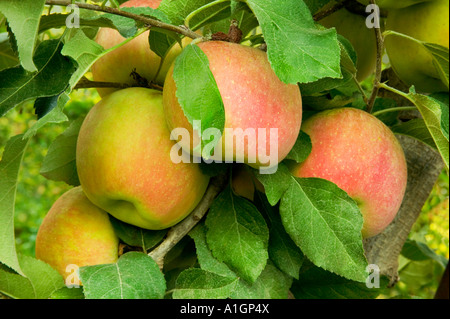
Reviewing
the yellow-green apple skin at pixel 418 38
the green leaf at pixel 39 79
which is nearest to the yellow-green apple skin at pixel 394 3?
the yellow-green apple skin at pixel 418 38

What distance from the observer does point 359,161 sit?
548 mm

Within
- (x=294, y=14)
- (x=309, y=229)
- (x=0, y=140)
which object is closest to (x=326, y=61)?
(x=294, y=14)

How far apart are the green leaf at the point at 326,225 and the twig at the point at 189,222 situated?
86 millimetres

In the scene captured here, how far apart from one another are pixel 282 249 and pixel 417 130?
216 mm

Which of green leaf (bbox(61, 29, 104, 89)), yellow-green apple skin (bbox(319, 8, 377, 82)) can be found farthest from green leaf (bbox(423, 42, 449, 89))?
green leaf (bbox(61, 29, 104, 89))

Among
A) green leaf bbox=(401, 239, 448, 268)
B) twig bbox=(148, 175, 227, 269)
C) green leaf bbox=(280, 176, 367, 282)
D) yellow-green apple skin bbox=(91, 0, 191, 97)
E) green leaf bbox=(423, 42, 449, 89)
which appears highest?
green leaf bbox=(423, 42, 449, 89)

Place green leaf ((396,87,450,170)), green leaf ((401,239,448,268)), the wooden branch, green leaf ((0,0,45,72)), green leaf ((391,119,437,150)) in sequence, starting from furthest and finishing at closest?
green leaf ((401,239,448,268)), the wooden branch, green leaf ((391,119,437,150)), green leaf ((396,87,450,170)), green leaf ((0,0,45,72))

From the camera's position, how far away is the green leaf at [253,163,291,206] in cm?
51

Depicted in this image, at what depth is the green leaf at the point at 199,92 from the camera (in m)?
0.42

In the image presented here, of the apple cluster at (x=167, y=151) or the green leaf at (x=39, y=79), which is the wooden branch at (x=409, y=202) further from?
the green leaf at (x=39, y=79)

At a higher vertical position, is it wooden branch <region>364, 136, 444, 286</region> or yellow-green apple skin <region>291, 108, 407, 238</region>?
yellow-green apple skin <region>291, 108, 407, 238</region>

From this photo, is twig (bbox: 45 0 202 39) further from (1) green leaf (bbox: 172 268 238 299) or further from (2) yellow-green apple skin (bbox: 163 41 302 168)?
(1) green leaf (bbox: 172 268 238 299)

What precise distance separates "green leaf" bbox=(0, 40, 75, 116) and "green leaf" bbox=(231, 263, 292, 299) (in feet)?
0.82
